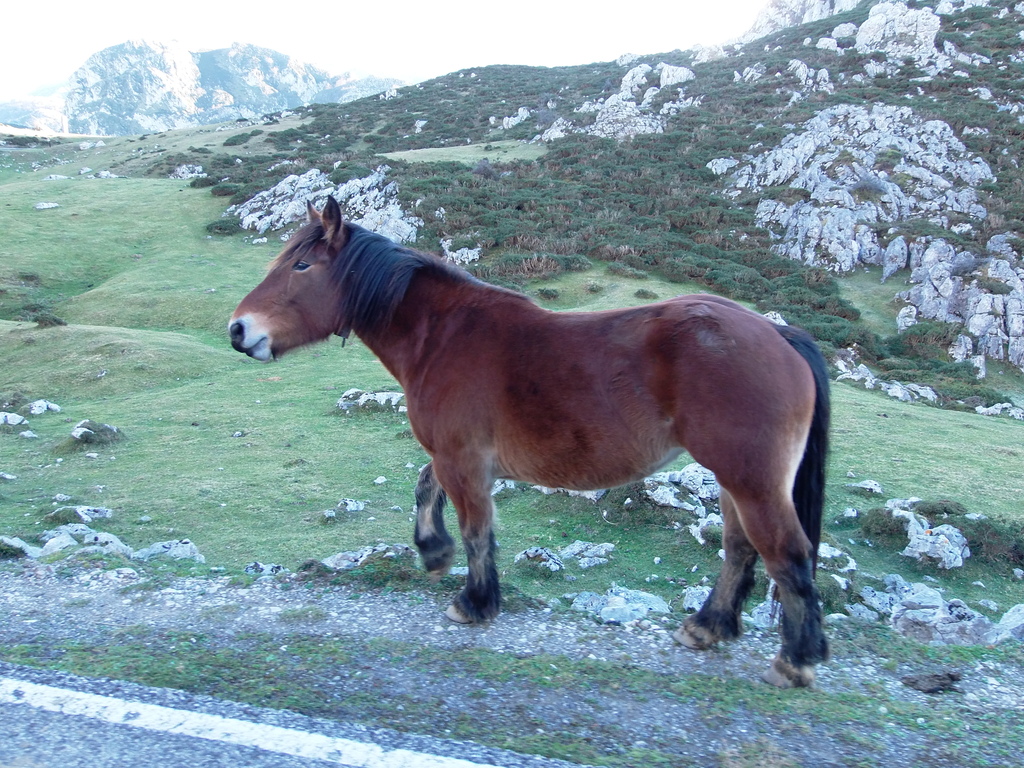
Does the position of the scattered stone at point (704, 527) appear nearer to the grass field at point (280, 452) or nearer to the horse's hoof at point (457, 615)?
the grass field at point (280, 452)

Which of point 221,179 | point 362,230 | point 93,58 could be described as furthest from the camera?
point 93,58

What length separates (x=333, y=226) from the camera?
4.36 meters

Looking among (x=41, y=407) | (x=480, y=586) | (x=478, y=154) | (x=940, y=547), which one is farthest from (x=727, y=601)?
(x=478, y=154)

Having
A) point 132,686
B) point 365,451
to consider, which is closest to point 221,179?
point 365,451

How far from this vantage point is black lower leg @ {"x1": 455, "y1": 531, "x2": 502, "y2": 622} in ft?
13.6

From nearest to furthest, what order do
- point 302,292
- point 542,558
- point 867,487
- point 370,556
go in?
point 302,292 < point 370,556 < point 542,558 < point 867,487

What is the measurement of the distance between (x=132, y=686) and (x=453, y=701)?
5.10 ft

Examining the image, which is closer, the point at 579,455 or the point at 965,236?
the point at 579,455

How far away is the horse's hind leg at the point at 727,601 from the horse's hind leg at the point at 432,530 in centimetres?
168

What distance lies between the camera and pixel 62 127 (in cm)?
14525

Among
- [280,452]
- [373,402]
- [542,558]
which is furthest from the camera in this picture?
[373,402]

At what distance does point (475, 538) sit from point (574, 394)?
3.89 feet

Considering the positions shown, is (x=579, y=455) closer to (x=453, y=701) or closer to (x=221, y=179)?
(x=453, y=701)

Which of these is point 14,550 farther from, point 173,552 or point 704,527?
point 704,527
